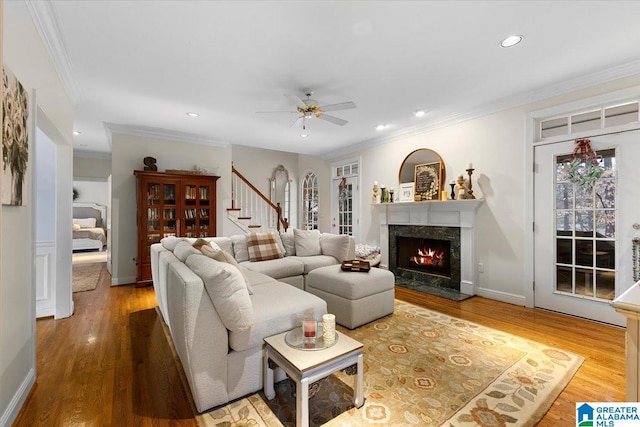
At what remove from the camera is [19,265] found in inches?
75.7

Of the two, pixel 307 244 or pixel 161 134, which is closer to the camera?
pixel 307 244

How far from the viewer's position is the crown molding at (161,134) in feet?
15.6

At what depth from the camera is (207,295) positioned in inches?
71.2

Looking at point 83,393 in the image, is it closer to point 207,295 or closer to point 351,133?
point 207,295

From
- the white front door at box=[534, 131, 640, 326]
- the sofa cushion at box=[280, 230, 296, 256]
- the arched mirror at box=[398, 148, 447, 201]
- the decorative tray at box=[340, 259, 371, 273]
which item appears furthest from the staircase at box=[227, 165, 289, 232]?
the white front door at box=[534, 131, 640, 326]

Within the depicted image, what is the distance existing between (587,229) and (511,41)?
2.14m

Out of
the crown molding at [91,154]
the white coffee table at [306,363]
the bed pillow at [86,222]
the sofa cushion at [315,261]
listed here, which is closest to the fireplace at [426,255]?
the sofa cushion at [315,261]

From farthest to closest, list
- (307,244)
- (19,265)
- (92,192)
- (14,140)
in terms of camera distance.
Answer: (92,192) < (307,244) < (19,265) < (14,140)

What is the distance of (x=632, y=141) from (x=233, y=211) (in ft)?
18.3

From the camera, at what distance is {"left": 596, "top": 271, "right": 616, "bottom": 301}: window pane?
3.03 m

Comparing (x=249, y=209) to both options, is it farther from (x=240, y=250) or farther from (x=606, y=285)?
(x=606, y=285)

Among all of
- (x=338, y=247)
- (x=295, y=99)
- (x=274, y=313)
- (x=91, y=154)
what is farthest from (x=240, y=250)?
(x=91, y=154)

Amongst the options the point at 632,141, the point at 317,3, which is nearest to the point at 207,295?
the point at 317,3

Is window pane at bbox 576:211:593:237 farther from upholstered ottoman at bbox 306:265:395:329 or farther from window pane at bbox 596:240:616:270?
upholstered ottoman at bbox 306:265:395:329
